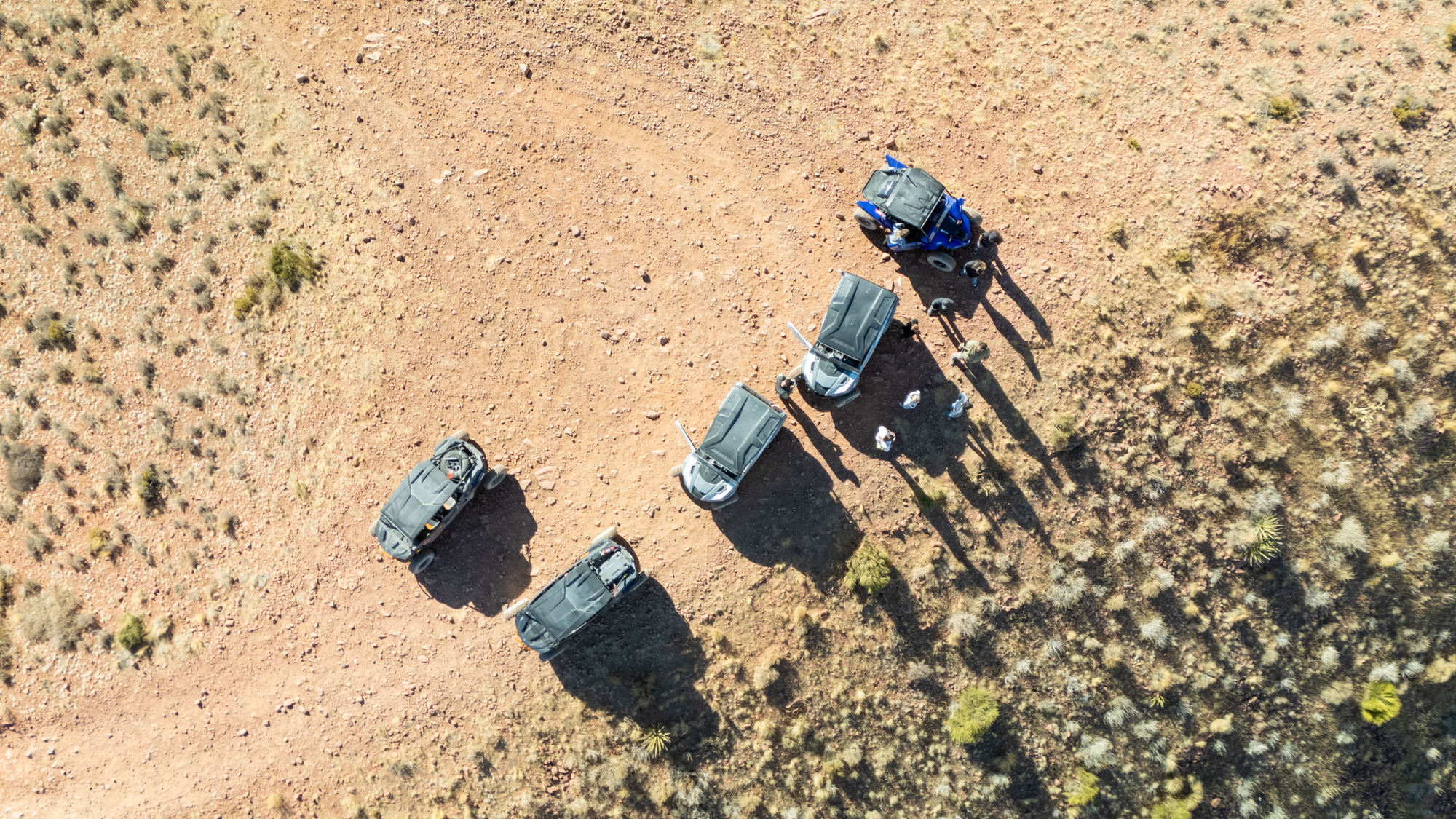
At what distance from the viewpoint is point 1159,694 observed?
22.2 metres

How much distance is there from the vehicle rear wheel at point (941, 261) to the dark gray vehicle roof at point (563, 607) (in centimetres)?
1334

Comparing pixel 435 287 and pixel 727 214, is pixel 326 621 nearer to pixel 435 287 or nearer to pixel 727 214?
pixel 435 287

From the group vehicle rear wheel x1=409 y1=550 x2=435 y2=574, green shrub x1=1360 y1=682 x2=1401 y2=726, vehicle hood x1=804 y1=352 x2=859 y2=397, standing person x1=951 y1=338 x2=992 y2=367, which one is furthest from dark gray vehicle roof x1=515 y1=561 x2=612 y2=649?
green shrub x1=1360 y1=682 x2=1401 y2=726

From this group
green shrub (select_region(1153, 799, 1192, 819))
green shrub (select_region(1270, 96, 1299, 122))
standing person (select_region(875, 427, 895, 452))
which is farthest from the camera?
green shrub (select_region(1153, 799, 1192, 819))

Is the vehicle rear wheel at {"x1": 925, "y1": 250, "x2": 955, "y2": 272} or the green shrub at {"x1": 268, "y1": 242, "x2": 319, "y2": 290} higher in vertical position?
the green shrub at {"x1": 268, "y1": 242, "x2": 319, "y2": 290}

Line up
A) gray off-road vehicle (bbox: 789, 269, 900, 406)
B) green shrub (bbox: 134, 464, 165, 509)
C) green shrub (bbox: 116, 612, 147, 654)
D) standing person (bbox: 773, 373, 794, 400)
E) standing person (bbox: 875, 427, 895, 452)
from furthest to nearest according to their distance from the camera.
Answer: green shrub (bbox: 134, 464, 165, 509), green shrub (bbox: 116, 612, 147, 654), standing person (bbox: 773, 373, 794, 400), standing person (bbox: 875, 427, 895, 452), gray off-road vehicle (bbox: 789, 269, 900, 406)

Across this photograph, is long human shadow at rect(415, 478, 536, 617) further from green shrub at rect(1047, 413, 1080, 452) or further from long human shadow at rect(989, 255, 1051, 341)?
long human shadow at rect(989, 255, 1051, 341)

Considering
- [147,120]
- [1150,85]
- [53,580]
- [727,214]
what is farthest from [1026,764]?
[147,120]

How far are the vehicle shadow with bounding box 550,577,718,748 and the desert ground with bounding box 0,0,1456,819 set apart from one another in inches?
5.0

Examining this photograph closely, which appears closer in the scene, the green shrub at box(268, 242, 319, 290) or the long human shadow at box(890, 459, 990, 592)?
the long human shadow at box(890, 459, 990, 592)

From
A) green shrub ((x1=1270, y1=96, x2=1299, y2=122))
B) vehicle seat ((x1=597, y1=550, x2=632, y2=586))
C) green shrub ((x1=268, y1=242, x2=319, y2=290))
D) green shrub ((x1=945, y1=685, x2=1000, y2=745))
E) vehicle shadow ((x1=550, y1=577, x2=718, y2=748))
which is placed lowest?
green shrub ((x1=945, y1=685, x2=1000, y2=745))

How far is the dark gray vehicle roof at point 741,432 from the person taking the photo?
2000 centimetres

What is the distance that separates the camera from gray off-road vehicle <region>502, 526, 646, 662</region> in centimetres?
2033

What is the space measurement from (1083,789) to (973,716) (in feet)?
14.3
